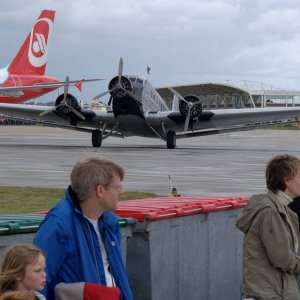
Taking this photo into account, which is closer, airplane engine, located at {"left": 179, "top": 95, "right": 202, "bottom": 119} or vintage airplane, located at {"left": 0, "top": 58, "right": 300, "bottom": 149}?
vintage airplane, located at {"left": 0, "top": 58, "right": 300, "bottom": 149}

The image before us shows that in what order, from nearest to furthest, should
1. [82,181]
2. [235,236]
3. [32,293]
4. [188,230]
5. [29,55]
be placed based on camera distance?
[32,293] < [82,181] < [188,230] < [235,236] < [29,55]

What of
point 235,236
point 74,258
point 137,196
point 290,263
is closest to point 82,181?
point 74,258

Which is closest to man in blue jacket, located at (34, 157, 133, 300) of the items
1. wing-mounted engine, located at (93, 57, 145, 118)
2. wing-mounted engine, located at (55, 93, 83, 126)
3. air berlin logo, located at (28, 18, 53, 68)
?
wing-mounted engine, located at (93, 57, 145, 118)

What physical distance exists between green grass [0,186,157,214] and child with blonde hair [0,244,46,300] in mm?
11280

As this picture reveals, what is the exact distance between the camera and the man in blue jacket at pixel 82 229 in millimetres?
4691

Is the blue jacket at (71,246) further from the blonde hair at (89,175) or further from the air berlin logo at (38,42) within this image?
the air berlin logo at (38,42)

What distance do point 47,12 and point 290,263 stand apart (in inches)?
2403

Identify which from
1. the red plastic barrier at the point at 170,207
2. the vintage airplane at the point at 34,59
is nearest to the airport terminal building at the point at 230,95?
the vintage airplane at the point at 34,59

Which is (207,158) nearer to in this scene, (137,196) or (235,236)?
(137,196)

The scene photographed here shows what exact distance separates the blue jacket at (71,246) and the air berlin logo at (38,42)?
61.1 meters

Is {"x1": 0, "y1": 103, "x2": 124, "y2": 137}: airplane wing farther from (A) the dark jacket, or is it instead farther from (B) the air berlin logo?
(A) the dark jacket

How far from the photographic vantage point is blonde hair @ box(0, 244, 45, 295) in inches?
161

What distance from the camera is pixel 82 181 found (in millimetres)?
4723

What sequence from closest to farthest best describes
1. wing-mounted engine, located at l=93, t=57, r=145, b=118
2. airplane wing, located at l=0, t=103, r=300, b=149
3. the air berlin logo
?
wing-mounted engine, located at l=93, t=57, r=145, b=118, airplane wing, located at l=0, t=103, r=300, b=149, the air berlin logo
